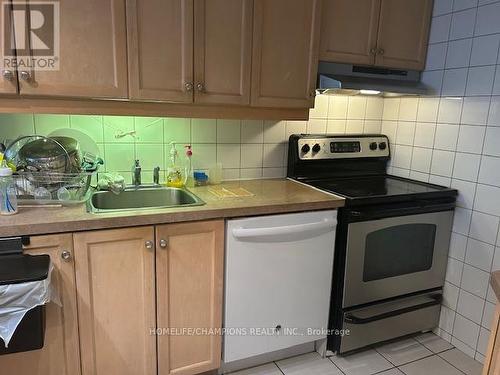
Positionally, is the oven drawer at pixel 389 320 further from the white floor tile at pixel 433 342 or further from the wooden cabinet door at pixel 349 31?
the wooden cabinet door at pixel 349 31

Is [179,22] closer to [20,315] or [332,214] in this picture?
[332,214]

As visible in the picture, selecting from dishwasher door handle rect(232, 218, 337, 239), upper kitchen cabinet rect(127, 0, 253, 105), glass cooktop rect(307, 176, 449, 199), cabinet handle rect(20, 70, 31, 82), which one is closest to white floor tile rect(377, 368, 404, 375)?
dishwasher door handle rect(232, 218, 337, 239)

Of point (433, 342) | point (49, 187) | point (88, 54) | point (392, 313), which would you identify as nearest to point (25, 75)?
point (88, 54)

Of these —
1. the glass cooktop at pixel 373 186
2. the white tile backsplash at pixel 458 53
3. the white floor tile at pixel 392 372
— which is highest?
the white tile backsplash at pixel 458 53

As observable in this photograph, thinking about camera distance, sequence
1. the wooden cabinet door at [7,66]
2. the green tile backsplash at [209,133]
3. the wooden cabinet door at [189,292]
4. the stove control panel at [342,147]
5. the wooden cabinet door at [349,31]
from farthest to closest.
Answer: the stove control panel at [342,147] < the wooden cabinet door at [349,31] < the green tile backsplash at [209,133] < the wooden cabinet door at [189,292] < the wooden cabinet door at [7,66]

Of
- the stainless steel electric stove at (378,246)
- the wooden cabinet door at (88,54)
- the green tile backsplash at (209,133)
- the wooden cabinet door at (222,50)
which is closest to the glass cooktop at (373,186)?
the stainless steel electric stove at (378,246)

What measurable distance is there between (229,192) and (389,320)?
1162 millimetres

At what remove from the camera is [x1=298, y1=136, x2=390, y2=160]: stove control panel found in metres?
2.20

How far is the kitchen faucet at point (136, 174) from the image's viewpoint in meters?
1.86

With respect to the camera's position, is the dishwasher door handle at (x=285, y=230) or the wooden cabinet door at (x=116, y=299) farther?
the dishwasher door handle at (x=285, y=230)

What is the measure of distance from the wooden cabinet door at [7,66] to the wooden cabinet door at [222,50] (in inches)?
27.4

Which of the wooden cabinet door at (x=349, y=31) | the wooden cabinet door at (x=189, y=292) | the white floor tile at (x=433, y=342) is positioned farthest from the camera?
the white floor tile at (x=433, y=342)

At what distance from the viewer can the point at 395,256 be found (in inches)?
78.2

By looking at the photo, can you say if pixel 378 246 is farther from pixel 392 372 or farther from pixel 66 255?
pixel 66 255
